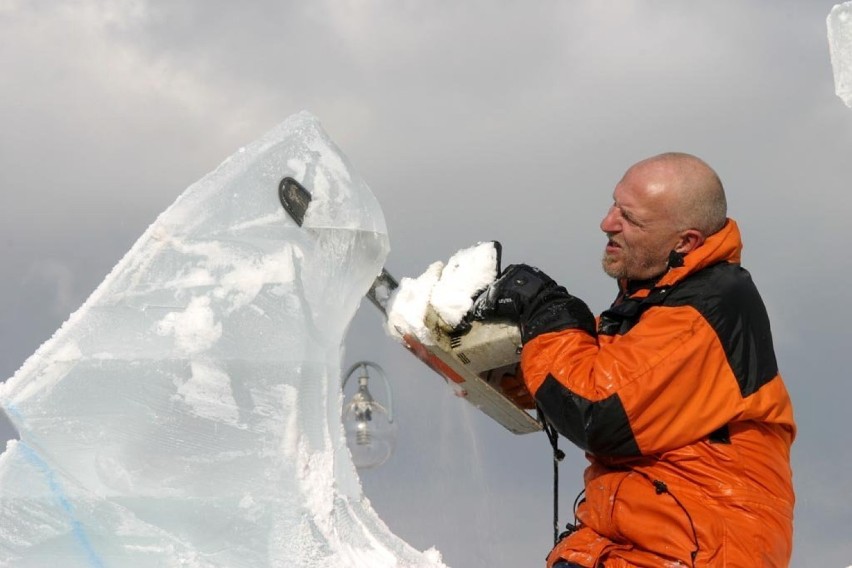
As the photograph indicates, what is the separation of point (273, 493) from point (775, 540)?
69.5 inches

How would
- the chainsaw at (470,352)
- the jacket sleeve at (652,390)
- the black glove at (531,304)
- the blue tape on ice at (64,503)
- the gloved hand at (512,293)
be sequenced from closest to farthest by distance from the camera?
the jacket sleeve at (652,390) < the blue tape on ice at (64,503) < the black glove at (531,304) < the gloved hand at (512,293) < the chainsaw at (470,352)

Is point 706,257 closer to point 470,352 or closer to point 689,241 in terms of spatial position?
point 689,241

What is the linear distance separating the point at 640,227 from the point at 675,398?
76 cm

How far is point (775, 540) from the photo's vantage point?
11.9 feet

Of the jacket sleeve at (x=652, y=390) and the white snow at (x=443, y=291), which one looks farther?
the white snow at (x=443, y=291)

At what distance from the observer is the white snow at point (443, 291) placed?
432 centimetres

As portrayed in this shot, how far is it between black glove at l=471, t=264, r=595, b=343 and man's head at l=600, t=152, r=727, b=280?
0.28m

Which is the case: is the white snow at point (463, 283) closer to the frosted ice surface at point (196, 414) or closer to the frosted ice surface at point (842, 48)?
the frosted ice surface at point (196, 414)

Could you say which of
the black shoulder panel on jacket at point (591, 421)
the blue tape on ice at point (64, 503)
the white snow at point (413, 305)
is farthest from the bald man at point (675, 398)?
the blue tape on ice at point (64, 503)

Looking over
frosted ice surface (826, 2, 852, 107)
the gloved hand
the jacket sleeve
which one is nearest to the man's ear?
the jacket sleeve

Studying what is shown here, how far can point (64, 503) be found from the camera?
381 cm

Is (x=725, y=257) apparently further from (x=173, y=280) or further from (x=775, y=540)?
(x=173, y=280)

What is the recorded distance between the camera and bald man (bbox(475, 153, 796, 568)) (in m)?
3.57

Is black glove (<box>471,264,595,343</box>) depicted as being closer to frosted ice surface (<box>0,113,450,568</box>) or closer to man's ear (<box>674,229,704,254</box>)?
man's ear (<box>674,229,704,254</box>)
